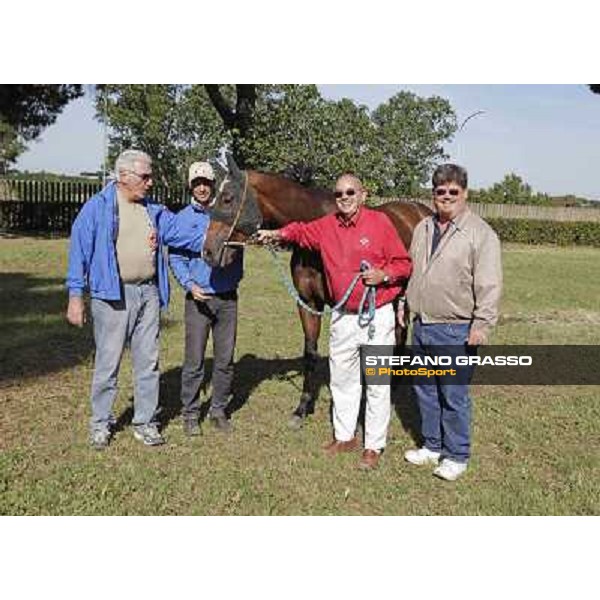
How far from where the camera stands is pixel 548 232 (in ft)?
101

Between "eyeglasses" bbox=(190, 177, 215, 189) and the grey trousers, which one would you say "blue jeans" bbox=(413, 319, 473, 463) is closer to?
the grey trousers

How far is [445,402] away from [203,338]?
1919mm

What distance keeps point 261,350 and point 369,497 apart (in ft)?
13.5

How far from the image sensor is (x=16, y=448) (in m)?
4.83

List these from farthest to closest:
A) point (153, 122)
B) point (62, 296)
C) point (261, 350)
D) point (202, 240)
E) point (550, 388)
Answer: point (153, 122)
point (62, 296)
point (261, 350)
point (550, 388)
point (202, 240)

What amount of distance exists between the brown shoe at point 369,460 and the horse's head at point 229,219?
5.73 ft

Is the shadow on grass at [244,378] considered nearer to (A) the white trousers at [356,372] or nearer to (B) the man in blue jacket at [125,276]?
(B) the man in blue jacket at [125,276]

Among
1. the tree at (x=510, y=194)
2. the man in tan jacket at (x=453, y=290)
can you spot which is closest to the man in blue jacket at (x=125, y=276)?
the man in tan jacket at (x=453, y=290)

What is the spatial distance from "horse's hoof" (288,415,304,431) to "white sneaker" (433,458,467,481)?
52.7 inches

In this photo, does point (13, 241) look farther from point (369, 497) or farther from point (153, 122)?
point (369, 497)

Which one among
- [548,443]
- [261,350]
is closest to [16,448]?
[261,350]

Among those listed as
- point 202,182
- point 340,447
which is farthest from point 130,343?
point 340,447

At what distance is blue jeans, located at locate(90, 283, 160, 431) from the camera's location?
468cm

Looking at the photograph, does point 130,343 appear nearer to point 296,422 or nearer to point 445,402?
point 296,422
